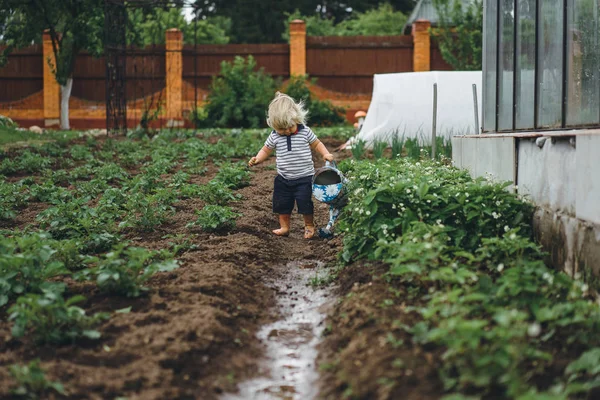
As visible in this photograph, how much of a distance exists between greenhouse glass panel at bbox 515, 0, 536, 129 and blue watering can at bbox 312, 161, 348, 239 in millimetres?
1566

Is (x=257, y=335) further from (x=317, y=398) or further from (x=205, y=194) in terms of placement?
(x=205, y=194)

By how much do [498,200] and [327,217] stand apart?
2.91 m

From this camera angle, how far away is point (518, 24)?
739 cm

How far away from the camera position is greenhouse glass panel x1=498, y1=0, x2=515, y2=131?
757 centimetres

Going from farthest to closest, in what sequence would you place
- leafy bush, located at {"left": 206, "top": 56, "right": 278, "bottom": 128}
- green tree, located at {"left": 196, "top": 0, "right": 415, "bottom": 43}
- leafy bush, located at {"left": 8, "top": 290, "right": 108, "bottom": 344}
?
green tree, located at {"left": 196, "top": 0, "right": 415, "bottom": 43}, leafy bush, located at {"left": 206, "top": 56, "right": 278, "bottom": 128}, leafy bush, located at {"left": 8, "top": 290, "right": 108, "bottom": 344}

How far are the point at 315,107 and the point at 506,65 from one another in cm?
1400

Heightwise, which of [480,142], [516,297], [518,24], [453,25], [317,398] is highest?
[453,25]

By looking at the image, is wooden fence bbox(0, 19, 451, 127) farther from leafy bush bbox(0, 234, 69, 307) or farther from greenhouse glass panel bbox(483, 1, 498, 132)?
leafy bush bbox(0, 234, 69, 307)

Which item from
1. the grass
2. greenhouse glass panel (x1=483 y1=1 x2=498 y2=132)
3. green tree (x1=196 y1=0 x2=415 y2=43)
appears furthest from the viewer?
green tree (x1=196 y1=0 x2=415 y2=43)

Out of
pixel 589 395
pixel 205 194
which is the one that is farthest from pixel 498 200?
pixel 205 194

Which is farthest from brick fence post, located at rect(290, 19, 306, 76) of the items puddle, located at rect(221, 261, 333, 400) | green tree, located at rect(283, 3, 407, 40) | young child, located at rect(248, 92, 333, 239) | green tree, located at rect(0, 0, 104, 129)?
puddle, located at rect(221, 261, 333, 400)

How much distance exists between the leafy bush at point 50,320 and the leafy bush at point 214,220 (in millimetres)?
2597

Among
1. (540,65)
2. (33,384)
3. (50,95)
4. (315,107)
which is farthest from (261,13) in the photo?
(33,384)

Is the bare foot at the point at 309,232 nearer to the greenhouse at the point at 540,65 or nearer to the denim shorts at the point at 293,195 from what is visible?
the denim shorts at the point at 293,195
